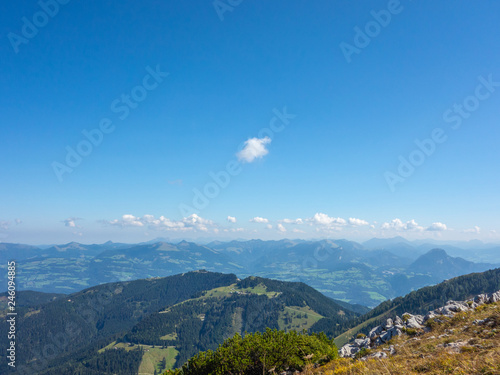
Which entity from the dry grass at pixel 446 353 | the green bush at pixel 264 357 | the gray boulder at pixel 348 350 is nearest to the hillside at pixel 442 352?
the dry grass at pixel 446 353

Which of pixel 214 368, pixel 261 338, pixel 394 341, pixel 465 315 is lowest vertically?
pixel 214 368

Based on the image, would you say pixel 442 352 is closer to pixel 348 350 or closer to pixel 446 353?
pixel 446 353

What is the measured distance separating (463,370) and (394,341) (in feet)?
50.9

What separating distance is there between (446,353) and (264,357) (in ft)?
54.9

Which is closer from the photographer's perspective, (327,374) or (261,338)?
(327,374)

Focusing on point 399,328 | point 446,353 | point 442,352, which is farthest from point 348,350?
point 446,353

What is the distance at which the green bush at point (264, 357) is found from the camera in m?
25.9

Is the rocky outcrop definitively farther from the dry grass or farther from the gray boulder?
the dry grass

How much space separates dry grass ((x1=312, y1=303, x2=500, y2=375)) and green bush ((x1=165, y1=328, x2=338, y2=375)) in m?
3.62

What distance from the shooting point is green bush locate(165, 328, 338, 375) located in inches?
1021

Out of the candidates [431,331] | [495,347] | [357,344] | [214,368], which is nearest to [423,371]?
[495,347]

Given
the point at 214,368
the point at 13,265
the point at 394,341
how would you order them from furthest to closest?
the point at 13,265
the point at 214,368
the point at 394,341

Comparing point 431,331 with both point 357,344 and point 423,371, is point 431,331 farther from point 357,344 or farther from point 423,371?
point 423,371

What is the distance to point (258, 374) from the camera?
26547mm
